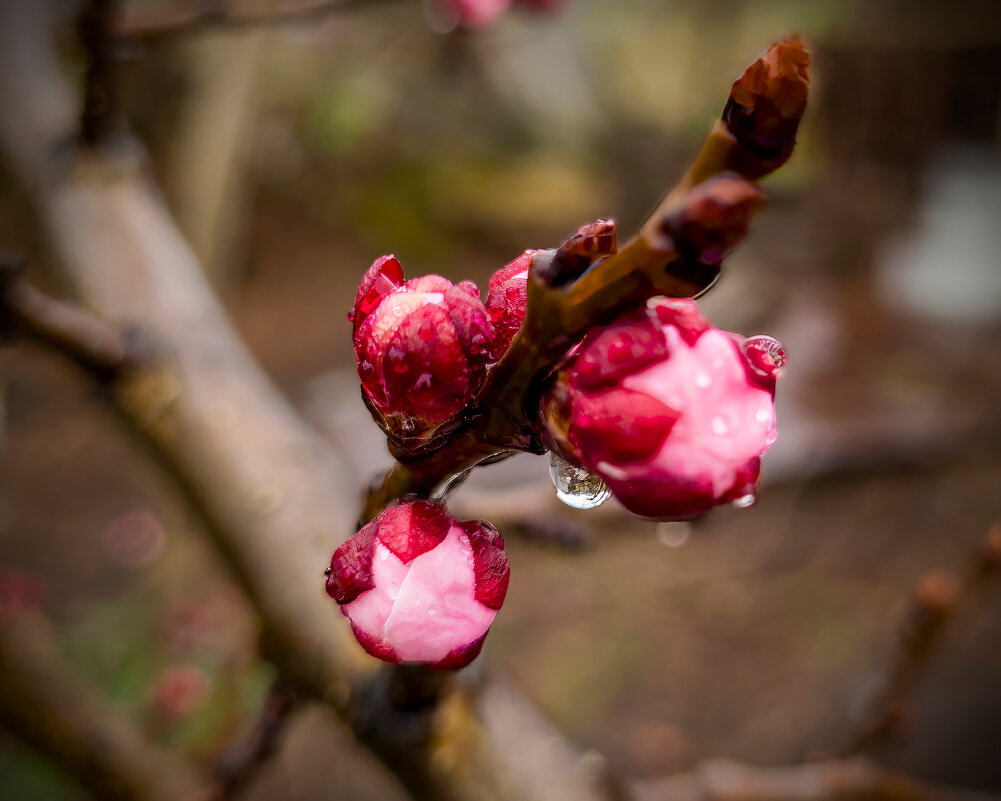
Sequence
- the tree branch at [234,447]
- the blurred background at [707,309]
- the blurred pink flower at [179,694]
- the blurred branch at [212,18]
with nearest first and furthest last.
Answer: the tree branch at [234,447] < the blurred branch at [212,18] < the blurred pink flower at [179,694] < the blurred background at [707,309]

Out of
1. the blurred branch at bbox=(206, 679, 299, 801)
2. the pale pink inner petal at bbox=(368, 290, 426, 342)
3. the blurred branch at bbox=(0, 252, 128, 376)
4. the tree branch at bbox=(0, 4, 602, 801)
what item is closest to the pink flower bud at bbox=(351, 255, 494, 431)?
the pale pink inner petal at bbox=(368, 290, 426, 342)

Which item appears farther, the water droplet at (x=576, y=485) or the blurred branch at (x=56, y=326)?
the blurred branch at (x=56, y=326)

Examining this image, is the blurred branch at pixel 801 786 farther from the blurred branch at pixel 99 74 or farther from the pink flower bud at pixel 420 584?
the blurred branch at pixel 99 74

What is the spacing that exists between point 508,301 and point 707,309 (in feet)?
10.1

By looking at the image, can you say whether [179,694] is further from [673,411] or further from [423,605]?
[673,411]

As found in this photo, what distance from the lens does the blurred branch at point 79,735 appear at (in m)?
0.78

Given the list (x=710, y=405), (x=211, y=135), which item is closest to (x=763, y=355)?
(x=710, y=405)

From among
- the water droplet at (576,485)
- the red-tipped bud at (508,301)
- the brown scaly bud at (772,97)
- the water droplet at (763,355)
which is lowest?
the water droplet at (576,485)

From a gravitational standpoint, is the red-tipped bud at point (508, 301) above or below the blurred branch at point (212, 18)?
above

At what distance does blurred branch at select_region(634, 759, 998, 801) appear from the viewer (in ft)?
2.42

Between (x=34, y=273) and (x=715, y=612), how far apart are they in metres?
3.11

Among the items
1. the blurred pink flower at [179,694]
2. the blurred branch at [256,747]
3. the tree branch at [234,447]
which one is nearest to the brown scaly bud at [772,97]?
the tree branch at [234,447]

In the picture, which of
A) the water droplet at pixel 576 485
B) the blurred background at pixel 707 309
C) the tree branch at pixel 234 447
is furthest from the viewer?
the blurred background at pixel 707 309

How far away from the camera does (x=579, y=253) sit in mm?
247
